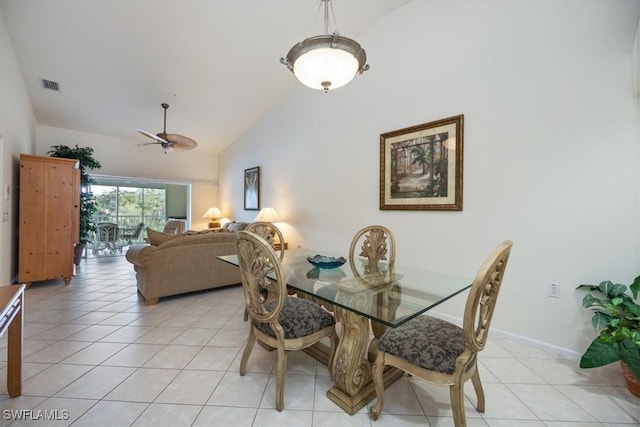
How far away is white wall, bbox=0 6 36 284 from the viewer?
3.01m

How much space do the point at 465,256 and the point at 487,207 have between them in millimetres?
514

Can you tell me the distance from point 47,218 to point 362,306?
460cm

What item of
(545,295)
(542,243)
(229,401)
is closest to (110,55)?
(229,401)

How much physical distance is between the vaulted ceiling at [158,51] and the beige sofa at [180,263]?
2342 mm

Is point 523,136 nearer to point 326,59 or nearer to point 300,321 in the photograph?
point 326,59

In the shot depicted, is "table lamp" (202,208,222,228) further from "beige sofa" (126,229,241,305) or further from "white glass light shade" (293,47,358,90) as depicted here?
"white glass light shade" (293,47,358,90)

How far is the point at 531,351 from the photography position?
7.16ft

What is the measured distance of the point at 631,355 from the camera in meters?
1.56

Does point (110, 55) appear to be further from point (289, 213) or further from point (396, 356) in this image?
point (396, 356)

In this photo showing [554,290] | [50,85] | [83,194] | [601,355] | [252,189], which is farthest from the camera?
[252,189]

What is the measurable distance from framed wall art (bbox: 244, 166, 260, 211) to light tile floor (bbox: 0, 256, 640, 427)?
323cm

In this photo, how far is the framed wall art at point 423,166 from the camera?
2645 millimetres

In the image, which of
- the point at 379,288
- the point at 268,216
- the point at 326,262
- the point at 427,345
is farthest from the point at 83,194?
the point at 427,345

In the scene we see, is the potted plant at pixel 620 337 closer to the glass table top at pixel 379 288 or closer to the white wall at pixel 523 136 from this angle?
the white wall at pixel 523 136
